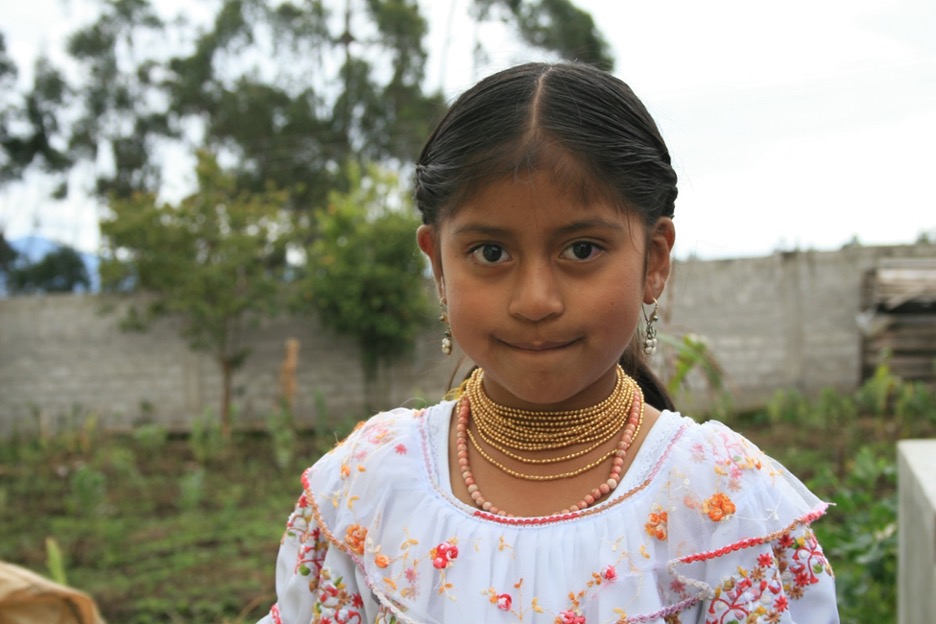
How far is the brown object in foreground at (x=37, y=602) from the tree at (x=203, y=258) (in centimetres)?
729

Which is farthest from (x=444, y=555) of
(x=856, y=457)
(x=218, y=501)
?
(x=218, y=501)

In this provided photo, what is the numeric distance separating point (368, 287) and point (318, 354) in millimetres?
1078

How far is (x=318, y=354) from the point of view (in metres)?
10.1

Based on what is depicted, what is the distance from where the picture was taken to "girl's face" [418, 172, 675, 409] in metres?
1.20

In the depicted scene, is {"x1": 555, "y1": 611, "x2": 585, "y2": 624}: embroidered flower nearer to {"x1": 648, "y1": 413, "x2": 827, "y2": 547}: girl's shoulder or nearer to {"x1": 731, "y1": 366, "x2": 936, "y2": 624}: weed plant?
{"x1": 648, "y1": 413, "x2": 827, "y2": 547}: girl's shoulder

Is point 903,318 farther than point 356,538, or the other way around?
point 903,318

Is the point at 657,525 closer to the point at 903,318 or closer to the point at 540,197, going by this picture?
the point at 540,197

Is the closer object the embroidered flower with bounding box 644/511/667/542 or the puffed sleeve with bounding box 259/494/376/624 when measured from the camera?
the embroidered flower with bounding box 644/511/667/542

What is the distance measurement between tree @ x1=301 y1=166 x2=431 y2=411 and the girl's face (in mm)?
8045

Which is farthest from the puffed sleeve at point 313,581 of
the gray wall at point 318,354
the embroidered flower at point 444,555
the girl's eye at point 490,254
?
the gray wall at point 318,354

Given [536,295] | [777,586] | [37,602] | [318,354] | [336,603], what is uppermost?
[536,295]

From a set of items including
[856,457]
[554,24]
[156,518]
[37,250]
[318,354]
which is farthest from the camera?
[37,250]

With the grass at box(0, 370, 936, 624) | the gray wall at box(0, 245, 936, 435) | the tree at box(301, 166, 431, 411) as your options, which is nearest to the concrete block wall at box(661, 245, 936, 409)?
the gray wall at box(0, 245, 936, 435)

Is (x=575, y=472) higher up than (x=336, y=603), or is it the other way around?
(x=575, y=472)
